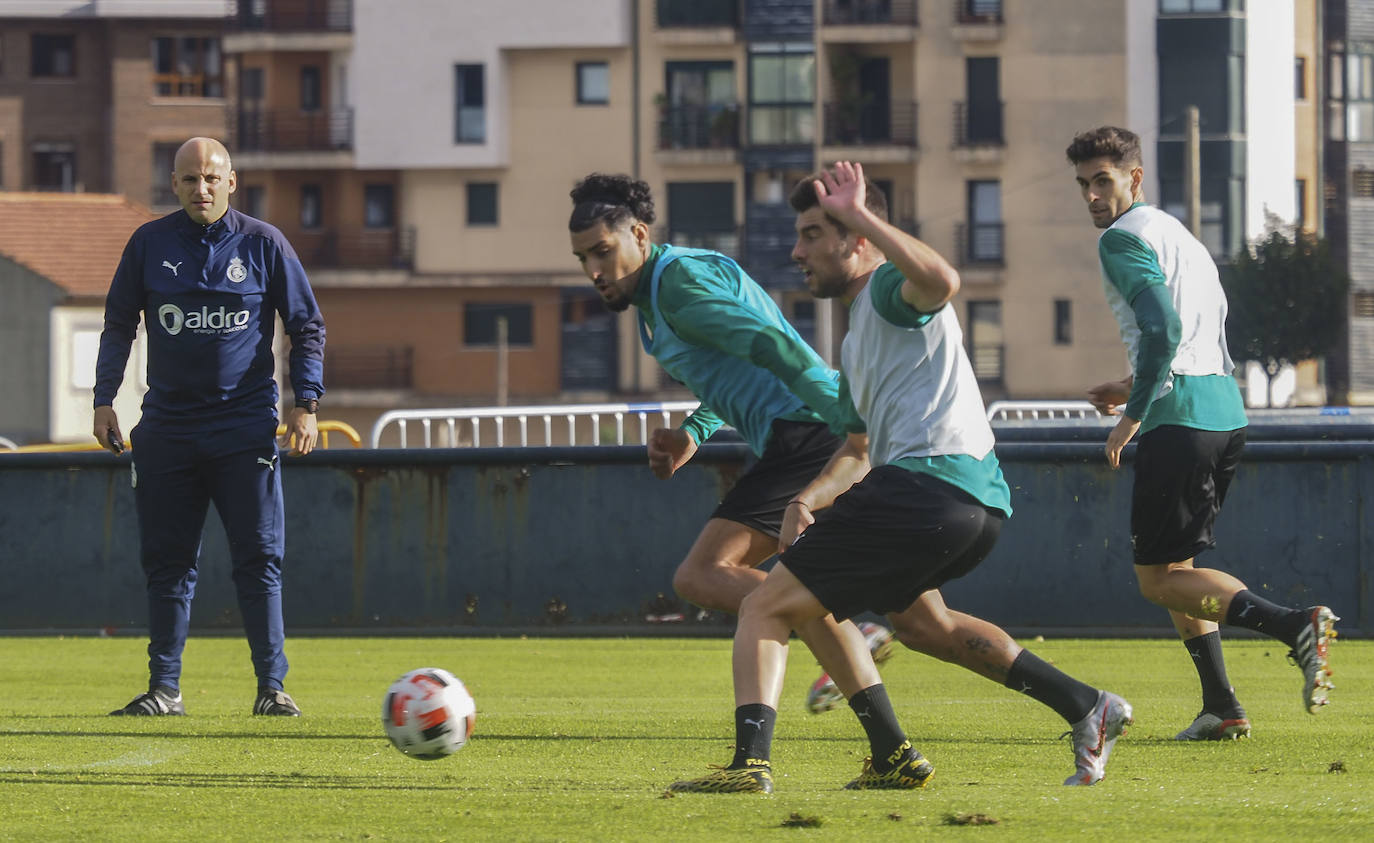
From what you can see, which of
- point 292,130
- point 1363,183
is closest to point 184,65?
point 292,130

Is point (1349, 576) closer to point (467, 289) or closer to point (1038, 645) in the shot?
point (1038, 645)

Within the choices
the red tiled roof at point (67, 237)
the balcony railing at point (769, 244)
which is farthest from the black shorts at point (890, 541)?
the red tiled roof at point (67, 237)

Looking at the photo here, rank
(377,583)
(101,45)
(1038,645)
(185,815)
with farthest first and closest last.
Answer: (101,45) → (377,583) → (1038,645) → (185,815)

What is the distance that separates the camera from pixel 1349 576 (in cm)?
1227

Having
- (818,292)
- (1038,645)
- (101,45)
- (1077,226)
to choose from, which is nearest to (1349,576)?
(1038,645)

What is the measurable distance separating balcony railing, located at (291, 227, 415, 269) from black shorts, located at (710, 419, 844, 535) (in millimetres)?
51787

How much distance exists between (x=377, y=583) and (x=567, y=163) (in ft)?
147

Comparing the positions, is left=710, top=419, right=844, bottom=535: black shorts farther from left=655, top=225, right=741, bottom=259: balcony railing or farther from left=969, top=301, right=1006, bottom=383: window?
left=655, top=225, right=741, bottom=259: balcony railing

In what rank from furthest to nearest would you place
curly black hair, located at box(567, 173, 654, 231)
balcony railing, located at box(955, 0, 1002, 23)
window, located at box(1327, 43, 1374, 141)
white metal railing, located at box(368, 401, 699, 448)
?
window, located at box(1327, 43, 1374, 141), balcony railing, located at box(955, 0, 1002, 23), white metal railing, located at box(368, 401, 699, 448), curly black hair, located at box(567, 173, 654, 231)

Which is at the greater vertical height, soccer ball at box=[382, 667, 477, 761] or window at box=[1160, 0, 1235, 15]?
window at box=[1160, 0, 1235, 15]

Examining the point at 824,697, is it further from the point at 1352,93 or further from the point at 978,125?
the point at 1352,93

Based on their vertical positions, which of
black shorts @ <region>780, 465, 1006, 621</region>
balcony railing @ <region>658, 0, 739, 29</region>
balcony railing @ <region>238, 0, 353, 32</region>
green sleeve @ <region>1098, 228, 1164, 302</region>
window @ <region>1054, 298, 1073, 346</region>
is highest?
balcony railing @ <region>238, 0, 353, 32</region>

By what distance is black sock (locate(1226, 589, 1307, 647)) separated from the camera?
714cm

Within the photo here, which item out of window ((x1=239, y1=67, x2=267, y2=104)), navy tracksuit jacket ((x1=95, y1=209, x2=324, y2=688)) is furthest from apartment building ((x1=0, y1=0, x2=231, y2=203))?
navy tracksuit jacket ((x1=95, y1=209, x2=324, y2=688))
